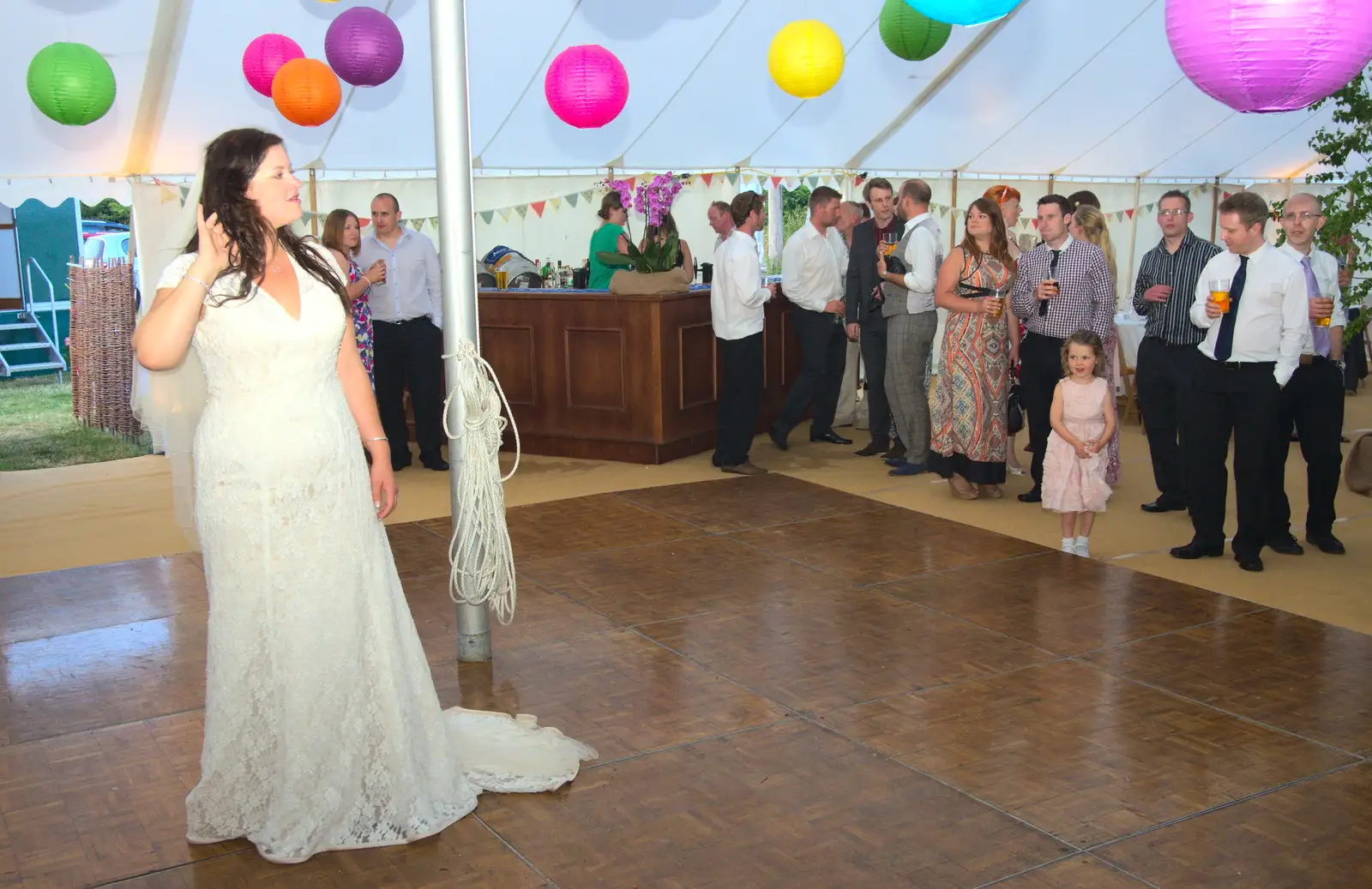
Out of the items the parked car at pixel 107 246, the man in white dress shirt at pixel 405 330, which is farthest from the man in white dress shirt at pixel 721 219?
the parked car at pixel 107 246

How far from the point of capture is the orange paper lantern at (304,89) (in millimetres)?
7691

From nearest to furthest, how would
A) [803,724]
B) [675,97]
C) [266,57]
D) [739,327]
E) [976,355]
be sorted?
[803,724] < [976,355] < [739,327] < [266,57] < [675,97]

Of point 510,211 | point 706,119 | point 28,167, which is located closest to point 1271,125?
point 706,119

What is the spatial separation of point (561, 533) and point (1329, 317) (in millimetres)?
3653

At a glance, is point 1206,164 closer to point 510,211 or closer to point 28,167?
point 510,211

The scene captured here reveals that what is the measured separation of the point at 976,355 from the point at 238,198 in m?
4.69

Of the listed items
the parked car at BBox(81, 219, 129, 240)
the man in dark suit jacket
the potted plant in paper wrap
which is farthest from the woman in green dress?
the parked car at BBox(81, 219, 129, 240)

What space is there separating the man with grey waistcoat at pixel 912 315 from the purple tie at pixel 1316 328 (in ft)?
6.95

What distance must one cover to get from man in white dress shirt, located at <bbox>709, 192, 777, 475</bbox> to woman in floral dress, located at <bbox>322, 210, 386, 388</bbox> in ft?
6.75

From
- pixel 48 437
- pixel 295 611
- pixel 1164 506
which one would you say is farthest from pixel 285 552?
pixel 48 437

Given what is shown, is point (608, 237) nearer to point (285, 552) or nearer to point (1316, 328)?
point (1316, 328)

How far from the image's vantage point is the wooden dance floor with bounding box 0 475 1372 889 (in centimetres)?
302

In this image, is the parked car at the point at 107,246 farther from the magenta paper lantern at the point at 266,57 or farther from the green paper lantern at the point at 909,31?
the green paper lantern at the point at 909,31

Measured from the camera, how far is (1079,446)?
574cm
